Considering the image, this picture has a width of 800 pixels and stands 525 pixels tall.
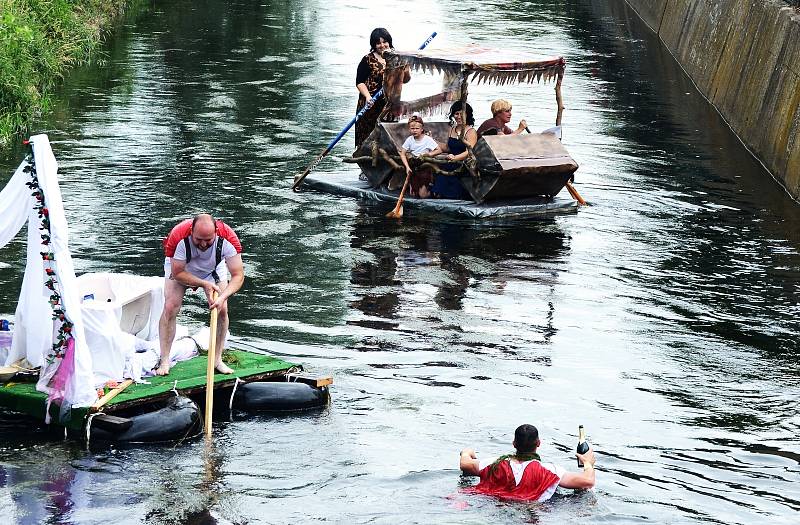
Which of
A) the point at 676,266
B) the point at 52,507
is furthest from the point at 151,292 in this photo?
the point at 676,266

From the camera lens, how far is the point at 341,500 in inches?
451

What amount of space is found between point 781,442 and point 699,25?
26322 millimetres

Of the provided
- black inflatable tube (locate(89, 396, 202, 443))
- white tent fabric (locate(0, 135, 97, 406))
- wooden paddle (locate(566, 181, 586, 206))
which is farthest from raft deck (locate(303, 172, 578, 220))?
black inflatable tube (locate(89, 396, 202, 443))

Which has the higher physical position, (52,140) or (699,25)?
(699,25)

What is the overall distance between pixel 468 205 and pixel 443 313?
4728 millimetres

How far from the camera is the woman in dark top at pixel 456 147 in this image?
21.2 metres

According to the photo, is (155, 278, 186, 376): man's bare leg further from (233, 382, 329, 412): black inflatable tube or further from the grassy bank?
the grassy bank

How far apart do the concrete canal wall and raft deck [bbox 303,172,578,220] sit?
15.1 ft

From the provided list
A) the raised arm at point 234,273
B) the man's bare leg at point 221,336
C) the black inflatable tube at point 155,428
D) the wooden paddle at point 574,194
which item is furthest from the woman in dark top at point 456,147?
the black inflatable tube at point 155,428

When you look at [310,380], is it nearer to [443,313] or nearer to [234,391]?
[234,391]

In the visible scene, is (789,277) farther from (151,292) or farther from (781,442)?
(151,292)

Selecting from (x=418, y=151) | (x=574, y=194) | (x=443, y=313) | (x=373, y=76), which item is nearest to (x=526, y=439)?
(x=443, y=313)

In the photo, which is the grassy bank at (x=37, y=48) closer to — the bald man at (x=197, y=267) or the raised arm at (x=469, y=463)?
the bald man at (x=197, y=267)

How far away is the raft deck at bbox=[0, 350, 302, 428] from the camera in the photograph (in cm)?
1251
